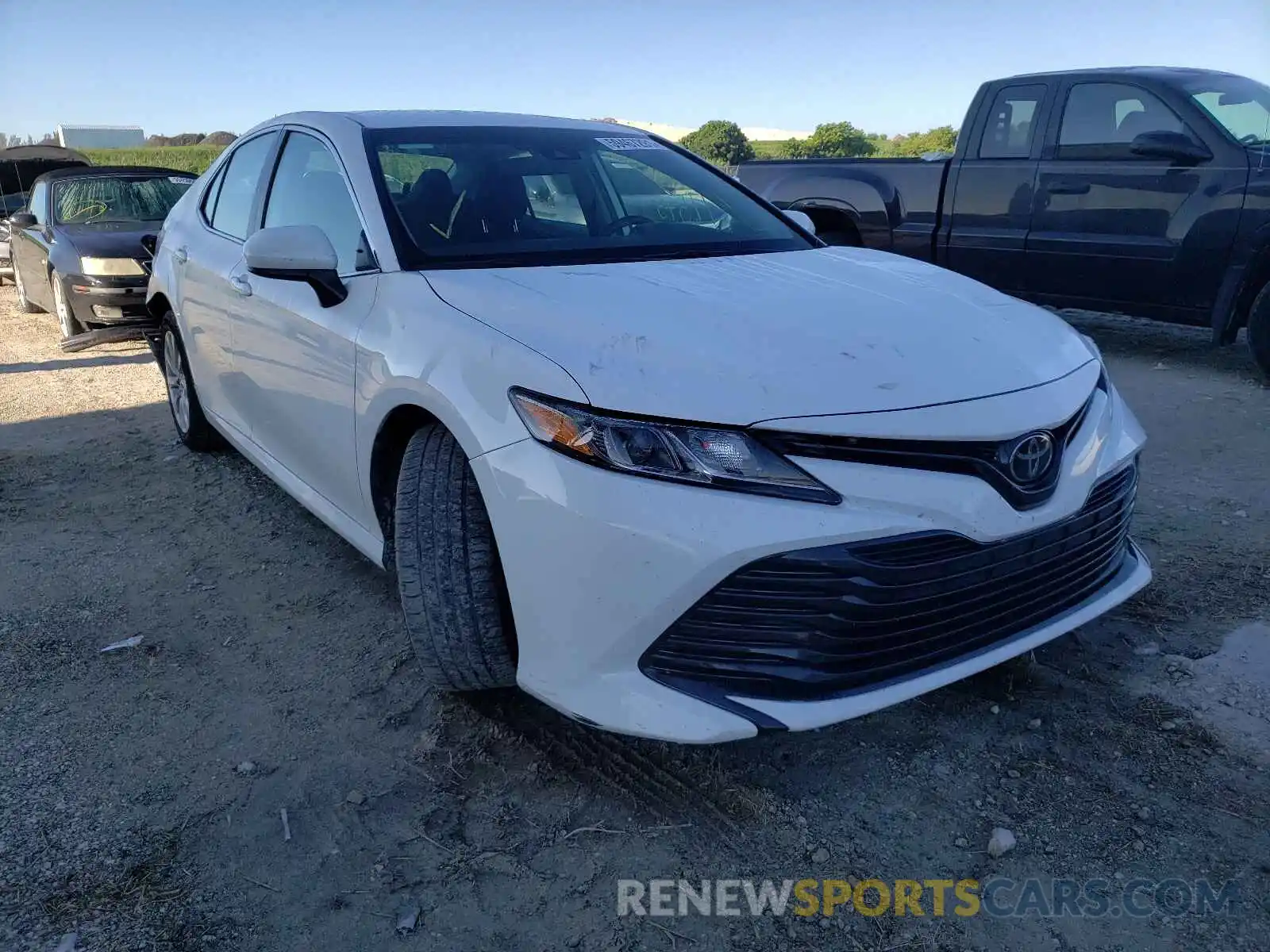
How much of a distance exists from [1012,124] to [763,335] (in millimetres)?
5520

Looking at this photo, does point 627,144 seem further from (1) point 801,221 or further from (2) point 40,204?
(2) point 40,204

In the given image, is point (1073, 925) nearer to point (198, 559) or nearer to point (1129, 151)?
point (198, 559)

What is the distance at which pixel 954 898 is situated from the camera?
1.94 metres

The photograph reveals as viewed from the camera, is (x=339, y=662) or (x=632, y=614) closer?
(x=632, y=614)

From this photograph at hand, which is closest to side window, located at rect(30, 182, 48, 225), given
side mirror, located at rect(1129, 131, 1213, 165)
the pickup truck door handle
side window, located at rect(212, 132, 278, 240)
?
side window, located at rect(212, 132, 278, 240)

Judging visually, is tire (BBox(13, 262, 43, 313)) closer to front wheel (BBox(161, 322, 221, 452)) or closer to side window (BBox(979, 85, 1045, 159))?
front wheel (BBox(161, 322, 221, 452))

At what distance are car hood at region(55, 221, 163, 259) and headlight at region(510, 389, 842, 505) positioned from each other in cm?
681

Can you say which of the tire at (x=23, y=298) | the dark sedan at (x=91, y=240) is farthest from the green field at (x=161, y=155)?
the dark sedan at (x=91, y=240)

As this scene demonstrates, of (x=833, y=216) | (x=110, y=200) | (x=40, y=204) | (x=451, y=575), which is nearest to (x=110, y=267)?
(x=110, y=200)

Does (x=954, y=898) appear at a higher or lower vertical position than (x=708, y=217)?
lower

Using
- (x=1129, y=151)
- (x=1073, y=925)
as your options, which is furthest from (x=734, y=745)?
(x=1129, y=151)

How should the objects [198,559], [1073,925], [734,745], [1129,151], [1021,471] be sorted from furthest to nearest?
[1129,151], [198,559], [734,745], [1021,471], [1073,925]

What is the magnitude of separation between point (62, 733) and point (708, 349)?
2.00 m

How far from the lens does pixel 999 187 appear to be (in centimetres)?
670
